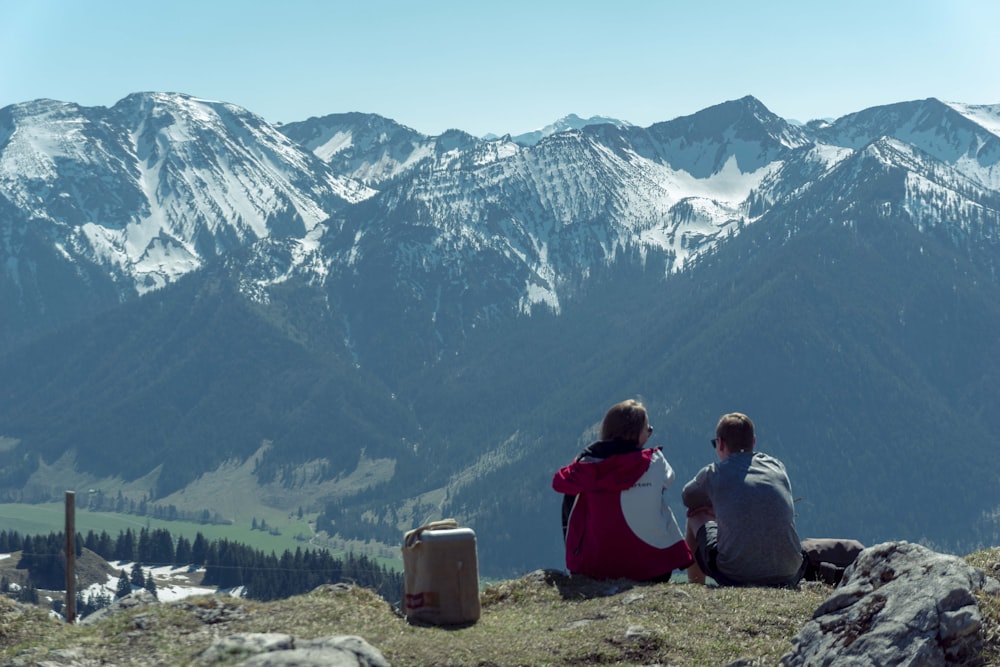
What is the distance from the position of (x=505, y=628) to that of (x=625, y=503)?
3.94 metres

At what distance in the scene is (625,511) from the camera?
22.9 meters

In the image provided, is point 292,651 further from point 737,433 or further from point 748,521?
point 737,433

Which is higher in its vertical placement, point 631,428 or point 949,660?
point 631,428

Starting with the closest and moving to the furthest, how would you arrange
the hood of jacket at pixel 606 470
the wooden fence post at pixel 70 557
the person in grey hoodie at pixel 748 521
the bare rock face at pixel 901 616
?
the bare rock face at pixel 901 616, the person in grey hoodie at pixel 748 521, the wooden fence post at pixel 70 557, the hood of jacket at pixel 606 470

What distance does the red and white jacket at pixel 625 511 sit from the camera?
74.7ft

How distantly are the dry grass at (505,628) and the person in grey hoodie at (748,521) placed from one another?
834 millimetres

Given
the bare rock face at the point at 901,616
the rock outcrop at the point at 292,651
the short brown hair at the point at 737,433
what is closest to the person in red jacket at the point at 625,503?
the short brown hair at the point at 737,433

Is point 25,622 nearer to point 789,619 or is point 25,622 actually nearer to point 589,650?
point 589,650

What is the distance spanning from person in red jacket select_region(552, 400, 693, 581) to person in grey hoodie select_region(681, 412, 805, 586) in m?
0.82

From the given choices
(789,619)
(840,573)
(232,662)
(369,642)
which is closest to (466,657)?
(369,642)

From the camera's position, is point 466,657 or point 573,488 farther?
point 573,488

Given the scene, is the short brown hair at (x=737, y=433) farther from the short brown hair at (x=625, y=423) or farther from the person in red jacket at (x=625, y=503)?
the short brown hair at (x=625, y=423)

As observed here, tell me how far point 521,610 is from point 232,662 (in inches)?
248

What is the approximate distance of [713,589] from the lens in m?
21.4
